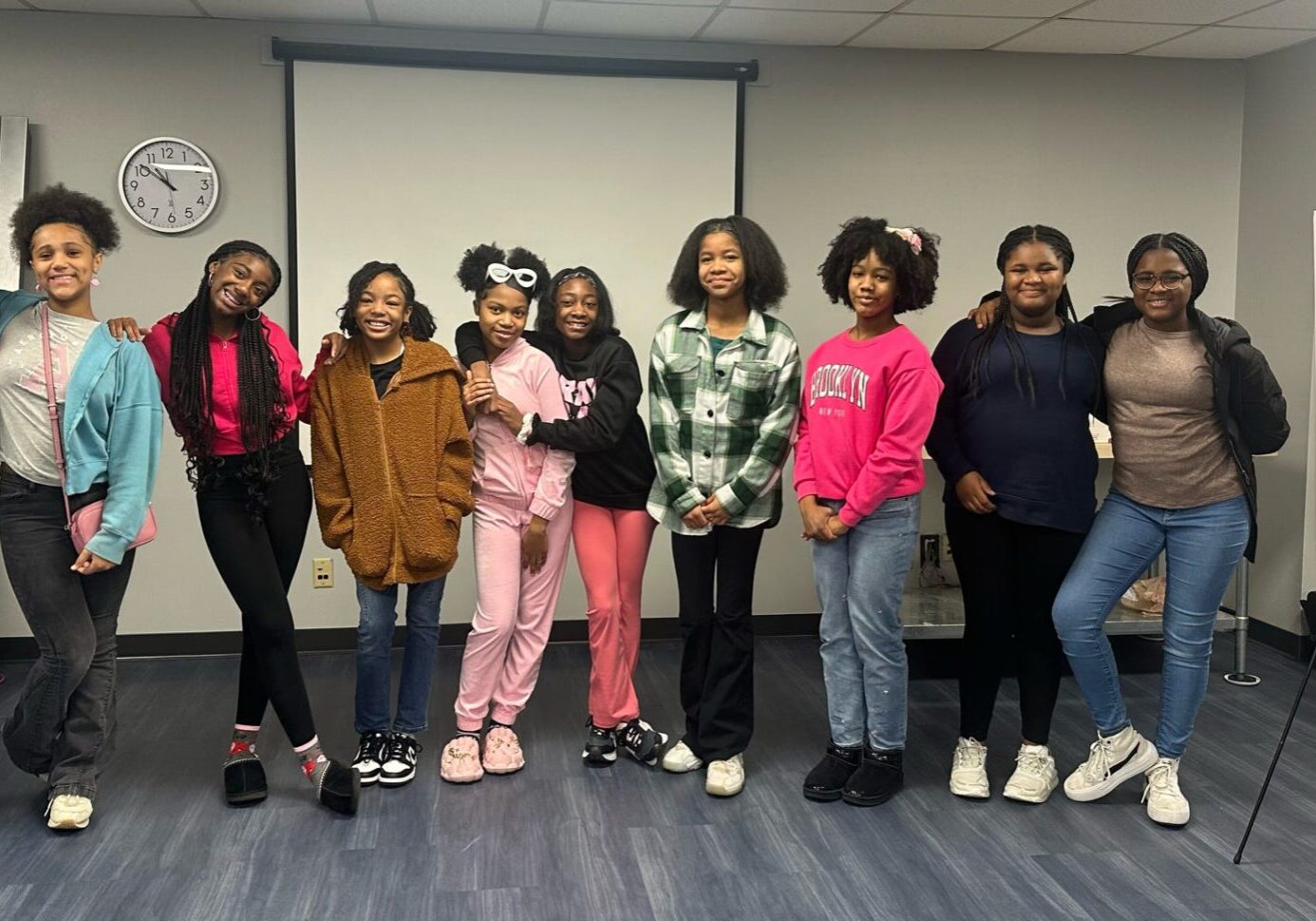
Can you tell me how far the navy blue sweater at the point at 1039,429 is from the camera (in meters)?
2.75

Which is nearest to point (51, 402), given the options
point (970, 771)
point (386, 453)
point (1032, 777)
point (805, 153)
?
point (386, 453)

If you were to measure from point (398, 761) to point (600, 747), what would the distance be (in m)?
0.54

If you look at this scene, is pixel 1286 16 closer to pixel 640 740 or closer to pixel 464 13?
pixel 464 13

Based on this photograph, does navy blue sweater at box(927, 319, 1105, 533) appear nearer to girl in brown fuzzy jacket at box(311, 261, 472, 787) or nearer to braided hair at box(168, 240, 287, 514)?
girl in brown fuzzy jacket at box(311, 261, 472, 787)

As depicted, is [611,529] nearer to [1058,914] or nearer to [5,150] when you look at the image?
[1058,914]

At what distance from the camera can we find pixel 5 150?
150 inches

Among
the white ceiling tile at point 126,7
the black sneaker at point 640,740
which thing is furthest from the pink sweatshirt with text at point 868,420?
the white ceiling tile at point 126,7

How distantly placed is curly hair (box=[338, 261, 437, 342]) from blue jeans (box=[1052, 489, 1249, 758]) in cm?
175

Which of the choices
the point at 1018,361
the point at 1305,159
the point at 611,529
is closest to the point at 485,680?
the point at 611,529

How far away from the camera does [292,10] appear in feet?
12.4

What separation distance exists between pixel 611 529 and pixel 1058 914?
4.64ft

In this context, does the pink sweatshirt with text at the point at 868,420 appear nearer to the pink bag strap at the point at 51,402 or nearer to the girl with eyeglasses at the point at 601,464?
the girl with eyeglasses at the point at 601,464

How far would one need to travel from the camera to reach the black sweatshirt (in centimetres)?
289

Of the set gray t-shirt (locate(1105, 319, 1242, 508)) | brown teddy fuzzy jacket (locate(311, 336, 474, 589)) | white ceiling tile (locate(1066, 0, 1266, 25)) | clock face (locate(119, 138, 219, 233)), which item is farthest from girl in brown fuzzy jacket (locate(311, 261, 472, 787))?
white ceiling tile (locate(1066, 0, 1266, 25))
